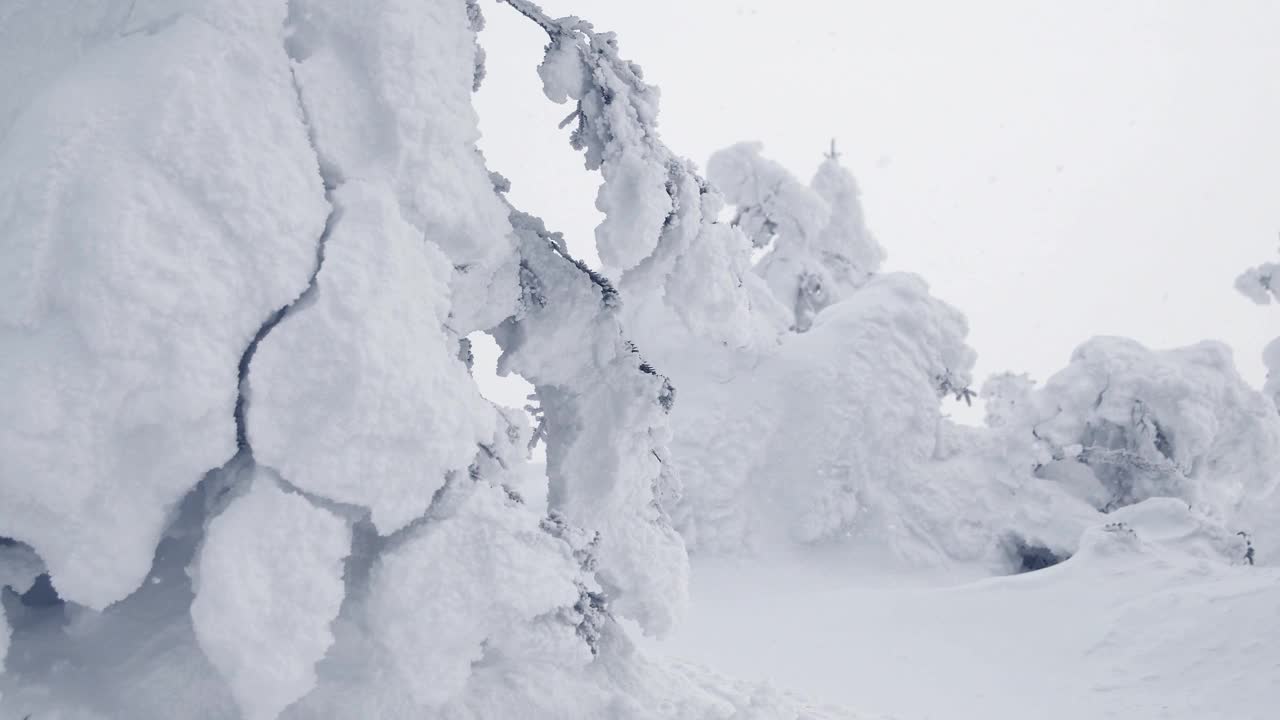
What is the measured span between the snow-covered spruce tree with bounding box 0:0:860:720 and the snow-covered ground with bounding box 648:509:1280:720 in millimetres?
3246

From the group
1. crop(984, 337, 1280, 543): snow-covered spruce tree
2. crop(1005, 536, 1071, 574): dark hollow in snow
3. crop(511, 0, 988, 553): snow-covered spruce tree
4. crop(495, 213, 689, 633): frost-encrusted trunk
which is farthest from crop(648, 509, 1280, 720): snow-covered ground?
crop(984, 337, 1280, 543): snow-covered spruce tree

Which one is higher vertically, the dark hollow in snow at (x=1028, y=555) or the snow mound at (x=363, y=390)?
the dark hollow in snow at (x=1028, y=555)

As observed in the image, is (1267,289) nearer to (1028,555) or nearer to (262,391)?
(1028,555)

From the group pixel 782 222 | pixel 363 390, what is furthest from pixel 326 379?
pixel 782 222

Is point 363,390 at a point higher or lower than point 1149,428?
lower

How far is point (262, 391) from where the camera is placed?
3150 millimetres

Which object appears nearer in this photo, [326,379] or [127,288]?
[127,288]

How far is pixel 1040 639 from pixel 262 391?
301 inches

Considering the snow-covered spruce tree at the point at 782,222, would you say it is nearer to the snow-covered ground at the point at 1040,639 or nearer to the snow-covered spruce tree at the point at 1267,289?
the snow-covered spruce tree at the point at 1267,289

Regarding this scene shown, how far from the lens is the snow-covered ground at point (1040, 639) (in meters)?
6.64

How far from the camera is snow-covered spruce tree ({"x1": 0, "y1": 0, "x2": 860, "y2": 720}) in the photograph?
2.92 m

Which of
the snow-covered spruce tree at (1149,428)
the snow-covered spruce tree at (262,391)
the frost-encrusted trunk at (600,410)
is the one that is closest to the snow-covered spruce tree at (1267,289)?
the snow-covered spruce tree at (1149,428)

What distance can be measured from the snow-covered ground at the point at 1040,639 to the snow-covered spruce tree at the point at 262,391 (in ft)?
10.6

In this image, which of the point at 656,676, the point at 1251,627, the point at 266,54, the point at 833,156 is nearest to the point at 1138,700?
the point at 1251,627
